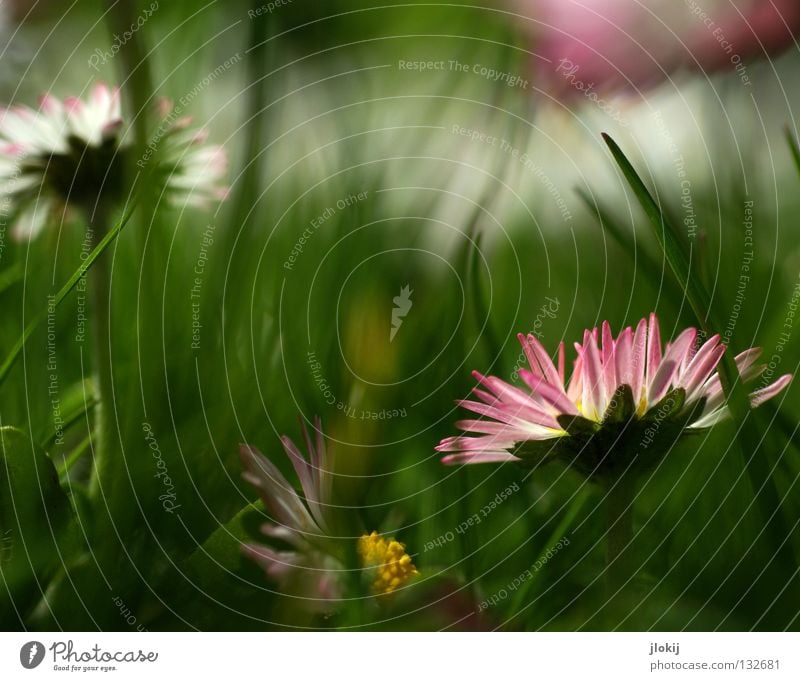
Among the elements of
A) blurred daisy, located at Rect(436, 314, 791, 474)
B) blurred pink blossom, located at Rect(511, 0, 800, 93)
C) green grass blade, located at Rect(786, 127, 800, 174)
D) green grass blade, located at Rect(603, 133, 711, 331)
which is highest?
blurred pink blossom, located at Rect(511, 0, 800, 93)

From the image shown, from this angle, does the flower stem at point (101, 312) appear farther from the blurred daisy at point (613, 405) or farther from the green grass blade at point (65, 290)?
the blurred daisy at point (613, 405)

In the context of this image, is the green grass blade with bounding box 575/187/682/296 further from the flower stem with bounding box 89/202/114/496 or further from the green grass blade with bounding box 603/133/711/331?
the flower stem with bounding box 89/202/114/496

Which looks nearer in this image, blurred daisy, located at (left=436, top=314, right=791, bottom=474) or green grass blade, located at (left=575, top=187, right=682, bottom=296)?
blurred daisy, located at (left=436, top=314, right=791, bottom=474)

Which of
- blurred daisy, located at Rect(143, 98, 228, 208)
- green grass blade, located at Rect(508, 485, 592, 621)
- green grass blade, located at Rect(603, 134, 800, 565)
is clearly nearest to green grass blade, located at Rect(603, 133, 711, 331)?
green grass blade, located at Rect(603, 134, 800, 565)

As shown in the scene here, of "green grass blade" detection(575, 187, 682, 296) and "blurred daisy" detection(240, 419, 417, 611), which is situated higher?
"green grass blade" detection(575, 187, 682, 296)

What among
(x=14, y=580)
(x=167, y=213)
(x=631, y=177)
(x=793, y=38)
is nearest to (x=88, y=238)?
(x=167, y=213)

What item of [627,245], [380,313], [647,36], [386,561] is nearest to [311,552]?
[386,561]

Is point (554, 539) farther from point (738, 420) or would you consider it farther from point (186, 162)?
point (186, 162)
